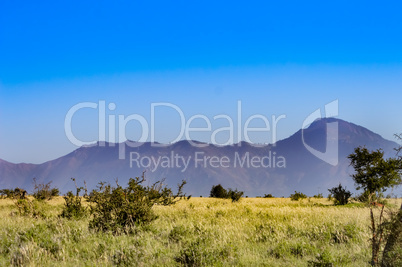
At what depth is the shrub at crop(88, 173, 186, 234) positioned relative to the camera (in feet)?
38.1

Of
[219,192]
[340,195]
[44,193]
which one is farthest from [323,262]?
[219,192]

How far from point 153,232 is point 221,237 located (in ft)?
7.56

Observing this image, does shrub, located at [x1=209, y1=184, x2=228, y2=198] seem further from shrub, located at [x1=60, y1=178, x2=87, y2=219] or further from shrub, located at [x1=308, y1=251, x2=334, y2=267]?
shrub, located at [x1=308, y1=251, x2=334, y2=267]

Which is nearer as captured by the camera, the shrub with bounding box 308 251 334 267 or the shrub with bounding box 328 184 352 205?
the shrub with bounding box 308 251 334 267


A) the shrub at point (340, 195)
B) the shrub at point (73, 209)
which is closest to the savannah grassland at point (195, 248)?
the shrub at point (73, 209)

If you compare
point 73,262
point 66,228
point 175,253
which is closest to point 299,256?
Result: point 175,253

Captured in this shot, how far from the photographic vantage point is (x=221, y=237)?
9.43 m

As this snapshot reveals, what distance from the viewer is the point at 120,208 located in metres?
12.4

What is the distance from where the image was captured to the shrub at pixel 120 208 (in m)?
11.6

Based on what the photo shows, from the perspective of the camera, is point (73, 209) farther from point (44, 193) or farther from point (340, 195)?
point (340, 195)

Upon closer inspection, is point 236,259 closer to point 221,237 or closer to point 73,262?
point 221,237

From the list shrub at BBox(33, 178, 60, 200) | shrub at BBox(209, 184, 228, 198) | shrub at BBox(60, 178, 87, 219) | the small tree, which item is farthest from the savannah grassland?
shrub at BBox(209, 184, 228, 198)

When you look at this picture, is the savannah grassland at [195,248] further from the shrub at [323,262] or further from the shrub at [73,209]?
the shrub at [73,209]

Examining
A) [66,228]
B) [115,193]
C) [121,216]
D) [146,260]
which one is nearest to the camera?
[146,260]
